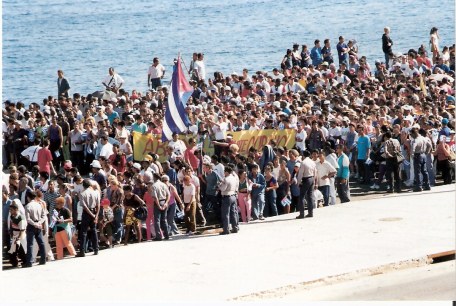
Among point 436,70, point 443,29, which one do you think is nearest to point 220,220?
point 436,70

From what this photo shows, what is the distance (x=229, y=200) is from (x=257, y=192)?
146 centimetres

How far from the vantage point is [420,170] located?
2458 centimetres

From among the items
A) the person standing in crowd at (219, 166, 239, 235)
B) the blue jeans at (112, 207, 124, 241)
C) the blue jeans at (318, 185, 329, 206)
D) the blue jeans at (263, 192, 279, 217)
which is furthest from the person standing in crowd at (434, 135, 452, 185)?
the blue jeans at (112, 207, 124, 241)

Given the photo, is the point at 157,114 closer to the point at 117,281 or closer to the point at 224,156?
the point at 224,156

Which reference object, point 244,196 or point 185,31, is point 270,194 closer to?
point 244,196

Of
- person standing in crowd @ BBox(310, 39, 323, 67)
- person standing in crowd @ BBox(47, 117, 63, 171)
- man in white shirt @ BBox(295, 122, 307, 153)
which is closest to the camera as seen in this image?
man in white shirt @ BBox(295, 122, 307, 153)

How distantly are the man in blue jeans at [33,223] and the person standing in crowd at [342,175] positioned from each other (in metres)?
6.94

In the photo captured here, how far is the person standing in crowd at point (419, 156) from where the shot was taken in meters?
24.3

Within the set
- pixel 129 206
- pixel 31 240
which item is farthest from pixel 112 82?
pixel 31 240

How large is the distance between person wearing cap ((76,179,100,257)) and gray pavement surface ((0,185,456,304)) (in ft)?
0.83

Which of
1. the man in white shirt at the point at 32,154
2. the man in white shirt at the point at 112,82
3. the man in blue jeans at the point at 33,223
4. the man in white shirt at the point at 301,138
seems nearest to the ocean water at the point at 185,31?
the man in white shirt at the point at 112,82

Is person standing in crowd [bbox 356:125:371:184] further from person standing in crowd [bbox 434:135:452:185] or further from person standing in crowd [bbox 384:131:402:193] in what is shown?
person standing in crowd [bbox 434:135:452:185]

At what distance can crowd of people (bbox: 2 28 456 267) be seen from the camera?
20703mm

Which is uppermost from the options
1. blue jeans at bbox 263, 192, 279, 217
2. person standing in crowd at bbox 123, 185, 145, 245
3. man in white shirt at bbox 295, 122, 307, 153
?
man in white shirt at bbox 295, 122, 307, 153
